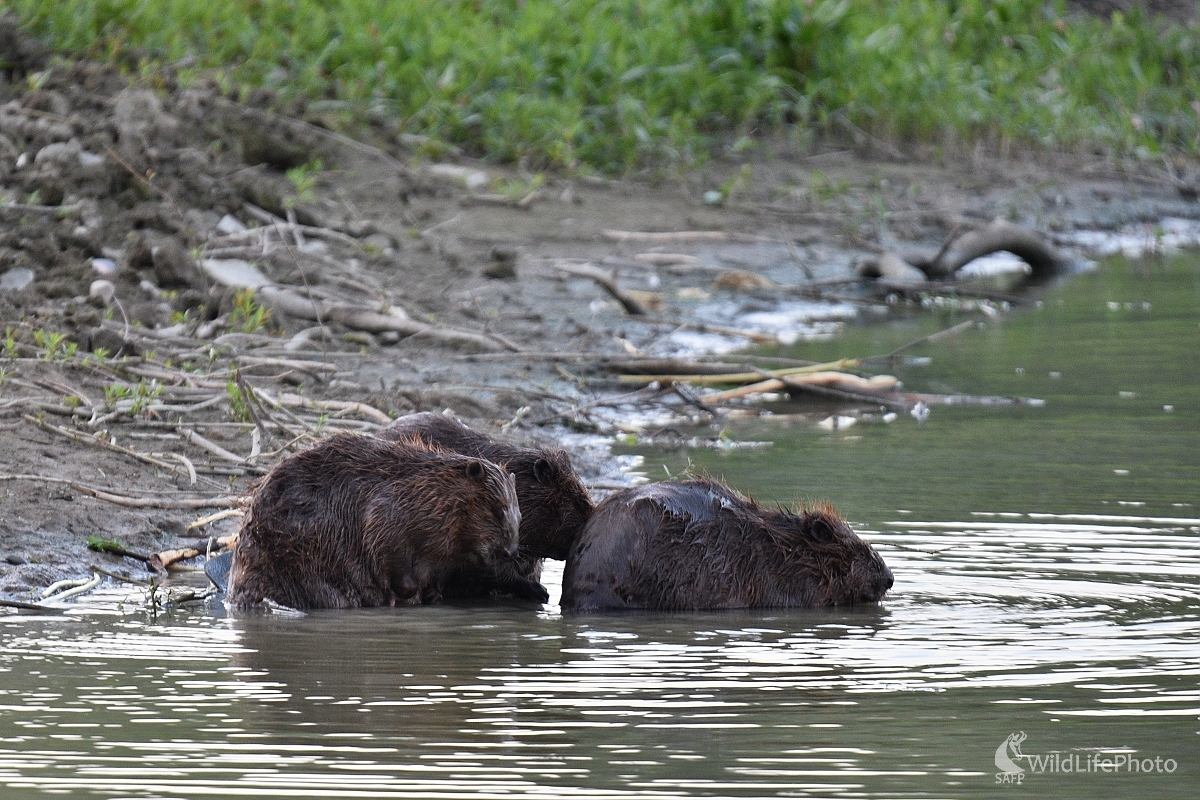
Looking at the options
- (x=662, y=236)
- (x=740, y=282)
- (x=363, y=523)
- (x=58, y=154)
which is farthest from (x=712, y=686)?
(x=662, y=236)

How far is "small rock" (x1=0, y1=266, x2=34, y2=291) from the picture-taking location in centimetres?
782

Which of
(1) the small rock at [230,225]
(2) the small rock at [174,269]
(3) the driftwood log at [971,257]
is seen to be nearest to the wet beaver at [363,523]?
(2) the small rock at [174,269]

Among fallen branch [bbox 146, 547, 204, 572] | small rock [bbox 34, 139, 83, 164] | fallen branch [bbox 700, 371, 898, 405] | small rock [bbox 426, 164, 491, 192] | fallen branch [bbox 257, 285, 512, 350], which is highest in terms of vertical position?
small rock [bbox 426, 164, 491, 192]

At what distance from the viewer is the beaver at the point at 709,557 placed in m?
4.67

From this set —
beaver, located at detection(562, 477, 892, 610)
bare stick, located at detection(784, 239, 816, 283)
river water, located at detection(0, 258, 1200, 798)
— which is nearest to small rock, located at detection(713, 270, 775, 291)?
bare stick, located at detection(784, 239, 816, 283)

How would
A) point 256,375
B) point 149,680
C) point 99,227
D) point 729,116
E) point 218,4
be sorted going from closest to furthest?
point 149,680, point 256,375, point 99,227, point 218,4, point 729,116

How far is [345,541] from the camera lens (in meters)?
4.63

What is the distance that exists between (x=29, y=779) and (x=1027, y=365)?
24.2ft

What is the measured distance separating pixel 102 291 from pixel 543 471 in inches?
139

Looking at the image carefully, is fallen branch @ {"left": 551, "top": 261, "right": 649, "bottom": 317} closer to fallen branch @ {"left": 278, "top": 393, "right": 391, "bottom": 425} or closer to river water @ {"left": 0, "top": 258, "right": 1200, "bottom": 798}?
fallen branch @ {"left": 278, "top": 393, "right": 391, "bottom": 425}

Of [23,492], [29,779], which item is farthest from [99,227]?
[29,779]

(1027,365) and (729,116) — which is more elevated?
(729,116)

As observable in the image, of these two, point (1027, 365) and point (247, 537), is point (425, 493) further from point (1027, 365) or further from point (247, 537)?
point (1027, 365)

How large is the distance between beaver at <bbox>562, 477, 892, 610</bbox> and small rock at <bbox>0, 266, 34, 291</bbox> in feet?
13.2
